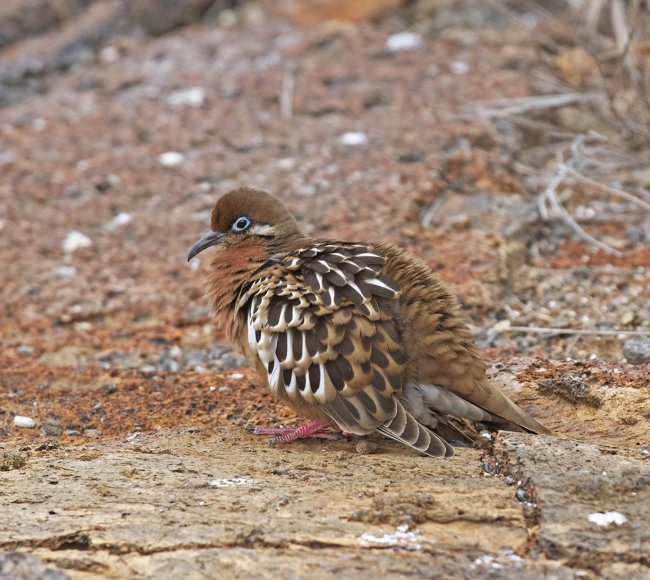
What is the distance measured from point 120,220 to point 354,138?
2.12 metres

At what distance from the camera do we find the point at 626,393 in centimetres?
481

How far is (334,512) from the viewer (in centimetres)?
374

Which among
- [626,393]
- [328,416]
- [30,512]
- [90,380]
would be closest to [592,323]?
[626,393]

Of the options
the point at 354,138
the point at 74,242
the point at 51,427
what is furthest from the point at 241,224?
the point at 354,138

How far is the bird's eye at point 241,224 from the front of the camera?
5.54m

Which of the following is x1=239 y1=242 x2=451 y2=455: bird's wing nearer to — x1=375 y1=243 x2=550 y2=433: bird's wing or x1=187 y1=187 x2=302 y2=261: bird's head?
x1=375 y1=243 x2=550 y2=433: bird's wing

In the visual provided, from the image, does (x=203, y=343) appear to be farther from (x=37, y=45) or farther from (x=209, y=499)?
(x=37, y=45)

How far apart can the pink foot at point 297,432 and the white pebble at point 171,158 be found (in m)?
4.27

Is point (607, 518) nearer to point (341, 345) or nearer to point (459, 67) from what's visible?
point (341, 345)

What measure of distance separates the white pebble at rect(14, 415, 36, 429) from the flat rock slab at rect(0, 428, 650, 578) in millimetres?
671

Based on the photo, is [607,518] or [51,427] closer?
[607,518]

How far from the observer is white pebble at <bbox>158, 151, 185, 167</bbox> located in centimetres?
868

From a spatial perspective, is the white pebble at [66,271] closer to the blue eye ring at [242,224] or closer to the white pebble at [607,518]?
the blue eye ring at [242,224]

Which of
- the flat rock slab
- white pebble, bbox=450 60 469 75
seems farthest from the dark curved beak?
white pebble, bbox=450 60 469 75
